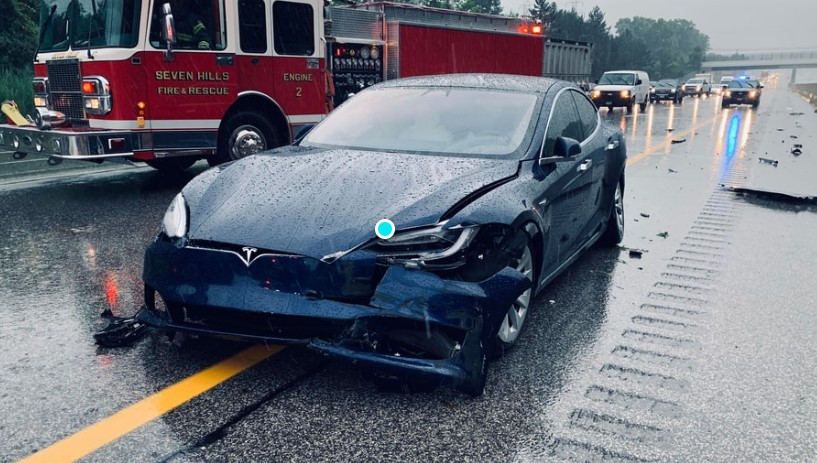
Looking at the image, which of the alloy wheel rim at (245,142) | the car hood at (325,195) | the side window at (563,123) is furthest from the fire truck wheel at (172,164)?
the side window at (563,123)

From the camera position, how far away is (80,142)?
300 inches

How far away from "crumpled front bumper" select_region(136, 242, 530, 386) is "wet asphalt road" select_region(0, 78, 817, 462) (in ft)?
0.92

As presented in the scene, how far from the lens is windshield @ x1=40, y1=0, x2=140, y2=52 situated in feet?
25.8

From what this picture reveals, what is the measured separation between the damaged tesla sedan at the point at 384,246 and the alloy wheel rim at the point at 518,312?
1 centimetres

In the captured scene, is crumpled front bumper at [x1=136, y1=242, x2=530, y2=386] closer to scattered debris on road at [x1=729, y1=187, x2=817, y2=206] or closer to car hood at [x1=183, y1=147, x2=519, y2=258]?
car hood at [x1=183, y1=147, x2=519, y2=258]

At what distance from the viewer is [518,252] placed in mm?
3561

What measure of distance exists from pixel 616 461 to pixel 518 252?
3.99ft

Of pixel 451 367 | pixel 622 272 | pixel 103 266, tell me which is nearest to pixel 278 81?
pixel 103 266

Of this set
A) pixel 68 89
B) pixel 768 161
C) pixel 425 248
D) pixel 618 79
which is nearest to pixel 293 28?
pixel 68 89

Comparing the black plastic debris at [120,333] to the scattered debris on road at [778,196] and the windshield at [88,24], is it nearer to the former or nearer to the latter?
the windshield at [88,24]

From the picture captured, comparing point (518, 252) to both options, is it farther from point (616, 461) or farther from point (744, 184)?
point (744, 184)

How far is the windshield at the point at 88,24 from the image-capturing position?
310 inches

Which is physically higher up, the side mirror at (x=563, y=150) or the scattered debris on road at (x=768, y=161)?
the side mirror at (x=563, y=150)

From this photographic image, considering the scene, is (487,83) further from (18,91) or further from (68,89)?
(18,91)
